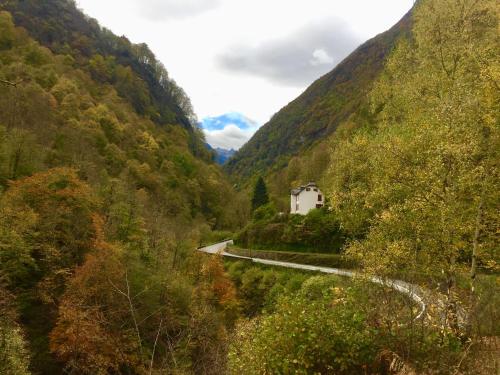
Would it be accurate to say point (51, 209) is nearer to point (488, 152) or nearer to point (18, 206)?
point (18, 206)

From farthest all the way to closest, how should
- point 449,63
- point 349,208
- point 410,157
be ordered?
point 349,208, point 449,63, point 410,157

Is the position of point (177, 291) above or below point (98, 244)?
below

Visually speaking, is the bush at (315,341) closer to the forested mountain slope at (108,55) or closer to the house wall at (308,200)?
the house wall at (308,200)

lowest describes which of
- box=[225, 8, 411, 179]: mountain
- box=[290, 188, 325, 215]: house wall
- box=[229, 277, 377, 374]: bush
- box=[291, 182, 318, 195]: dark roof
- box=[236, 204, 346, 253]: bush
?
box=[236, 204, 346, 253]: bush

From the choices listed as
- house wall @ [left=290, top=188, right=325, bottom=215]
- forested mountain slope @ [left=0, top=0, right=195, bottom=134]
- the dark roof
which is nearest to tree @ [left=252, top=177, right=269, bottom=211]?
the dark roof

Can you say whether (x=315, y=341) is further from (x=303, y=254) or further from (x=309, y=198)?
(x=309, y=198)

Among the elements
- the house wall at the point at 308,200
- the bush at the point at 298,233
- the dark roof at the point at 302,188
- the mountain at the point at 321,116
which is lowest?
the bush at the point at 298,233

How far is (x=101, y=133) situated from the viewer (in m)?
62.6

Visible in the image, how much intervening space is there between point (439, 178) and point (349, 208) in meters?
7.82

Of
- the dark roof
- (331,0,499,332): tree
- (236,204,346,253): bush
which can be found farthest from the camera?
the dark roof

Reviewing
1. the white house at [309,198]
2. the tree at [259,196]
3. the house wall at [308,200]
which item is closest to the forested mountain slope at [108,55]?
the tree at [259,196]

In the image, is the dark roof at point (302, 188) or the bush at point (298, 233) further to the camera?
the dark roof at point (302, 188)

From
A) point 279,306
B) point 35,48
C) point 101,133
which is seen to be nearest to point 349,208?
point 279,306

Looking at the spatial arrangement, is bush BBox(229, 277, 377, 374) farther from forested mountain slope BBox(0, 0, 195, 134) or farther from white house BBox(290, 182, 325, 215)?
forested mountain slope BBox(0, 0, 195, 134)
